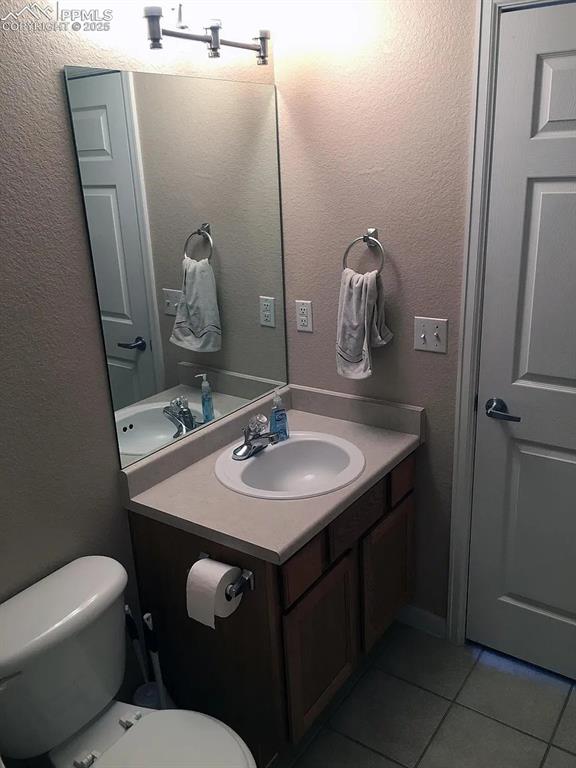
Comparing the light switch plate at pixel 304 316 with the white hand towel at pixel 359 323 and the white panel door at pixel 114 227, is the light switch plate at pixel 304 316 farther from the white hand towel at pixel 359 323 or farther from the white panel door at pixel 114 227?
the white panel door at pixel 114 227

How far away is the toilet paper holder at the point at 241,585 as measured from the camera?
1.62m

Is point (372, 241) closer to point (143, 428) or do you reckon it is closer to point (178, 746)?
point (143, 428)

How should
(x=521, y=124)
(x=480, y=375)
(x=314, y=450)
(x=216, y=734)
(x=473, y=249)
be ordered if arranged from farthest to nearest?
(x=314, y=450)
(x=480, y=375)
(x=473, y=249)
(x=521, y=124)
(x=216, y=734)

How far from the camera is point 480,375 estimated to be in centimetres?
204

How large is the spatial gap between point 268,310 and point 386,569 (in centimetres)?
98

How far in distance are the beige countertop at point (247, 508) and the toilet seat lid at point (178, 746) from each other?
422 millimetres

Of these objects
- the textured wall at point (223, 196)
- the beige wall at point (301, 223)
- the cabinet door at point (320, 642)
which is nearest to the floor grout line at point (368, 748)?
the cabinet door at point (320, 642)

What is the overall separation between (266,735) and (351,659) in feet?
1.17

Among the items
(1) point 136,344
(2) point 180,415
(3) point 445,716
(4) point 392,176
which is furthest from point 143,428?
(3) point 445,716

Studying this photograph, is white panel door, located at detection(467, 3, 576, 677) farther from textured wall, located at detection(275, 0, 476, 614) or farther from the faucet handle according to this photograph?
the faucet handle

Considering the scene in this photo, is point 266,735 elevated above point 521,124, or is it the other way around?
point 521,124

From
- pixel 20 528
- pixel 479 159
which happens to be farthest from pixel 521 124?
pixel 20 528

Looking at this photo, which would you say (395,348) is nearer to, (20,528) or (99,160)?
(99,160)

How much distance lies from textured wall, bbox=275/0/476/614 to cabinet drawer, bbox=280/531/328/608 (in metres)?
0.64
